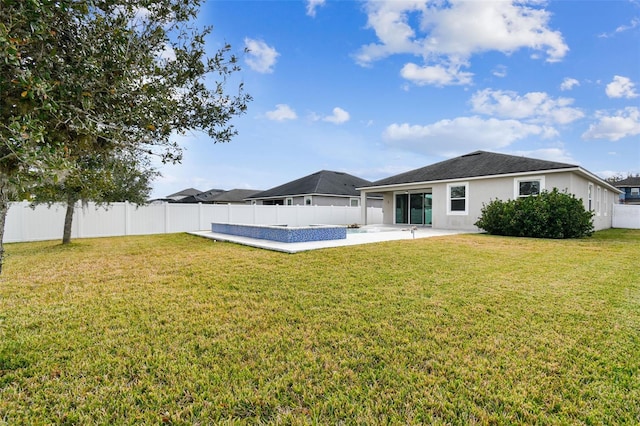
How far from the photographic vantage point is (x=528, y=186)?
1513 cm

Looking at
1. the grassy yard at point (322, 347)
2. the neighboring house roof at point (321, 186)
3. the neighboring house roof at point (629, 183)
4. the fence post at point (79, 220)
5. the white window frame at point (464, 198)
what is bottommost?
the grassy yard at point (322, 347)

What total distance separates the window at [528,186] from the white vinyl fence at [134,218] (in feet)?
41.7

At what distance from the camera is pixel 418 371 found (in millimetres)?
2738

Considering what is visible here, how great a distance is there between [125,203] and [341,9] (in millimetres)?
13506

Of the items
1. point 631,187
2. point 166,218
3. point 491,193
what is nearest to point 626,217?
point 491,193

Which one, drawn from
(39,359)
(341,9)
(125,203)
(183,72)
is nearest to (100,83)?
(183,72)

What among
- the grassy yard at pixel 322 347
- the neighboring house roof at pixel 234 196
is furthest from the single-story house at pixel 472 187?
the neighboring house roof at pixel 234 196

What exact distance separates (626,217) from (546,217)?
52.3 ft

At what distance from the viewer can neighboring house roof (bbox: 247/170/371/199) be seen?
90.8 ft

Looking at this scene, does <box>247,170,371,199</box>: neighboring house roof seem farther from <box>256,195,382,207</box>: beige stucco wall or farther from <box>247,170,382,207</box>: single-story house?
<box>256,195,382,207</box>: beige stucco wall

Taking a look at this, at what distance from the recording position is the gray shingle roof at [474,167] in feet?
49.5

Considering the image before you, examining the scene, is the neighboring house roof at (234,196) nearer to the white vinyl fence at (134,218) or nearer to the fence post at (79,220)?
the white vinyl fence at (134,218)

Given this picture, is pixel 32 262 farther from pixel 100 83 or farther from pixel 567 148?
pixel 567 148

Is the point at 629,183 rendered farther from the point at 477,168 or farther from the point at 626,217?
the point at 477,168
